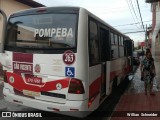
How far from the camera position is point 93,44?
21.5 feet

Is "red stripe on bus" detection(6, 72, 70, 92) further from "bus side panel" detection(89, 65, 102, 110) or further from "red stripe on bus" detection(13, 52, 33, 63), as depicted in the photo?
"bus side panel" detection(89, 65, 102, 110)

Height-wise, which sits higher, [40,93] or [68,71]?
[68,71]

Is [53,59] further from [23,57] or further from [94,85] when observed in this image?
[94,85]

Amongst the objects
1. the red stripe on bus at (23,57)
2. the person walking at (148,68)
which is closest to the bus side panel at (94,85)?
the red stripe on bus at (23,57)

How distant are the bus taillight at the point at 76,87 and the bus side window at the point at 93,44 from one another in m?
0.65

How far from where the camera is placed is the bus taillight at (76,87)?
5.80m

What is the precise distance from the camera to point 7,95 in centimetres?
670

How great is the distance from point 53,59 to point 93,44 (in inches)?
42.9

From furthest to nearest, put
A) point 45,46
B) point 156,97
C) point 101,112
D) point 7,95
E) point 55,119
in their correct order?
point 156,97 → point 101,112 → point 55,119 → point 7,95 → point 45,46

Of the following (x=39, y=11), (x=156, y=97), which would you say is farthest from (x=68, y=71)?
(x=156, y=97)

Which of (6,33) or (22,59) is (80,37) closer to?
(22,59)

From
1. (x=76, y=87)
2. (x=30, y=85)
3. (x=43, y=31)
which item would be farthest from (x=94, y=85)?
(x=43, y=31)

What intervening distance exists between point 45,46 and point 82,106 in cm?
158

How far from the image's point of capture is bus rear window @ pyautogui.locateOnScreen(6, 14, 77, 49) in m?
6.04
